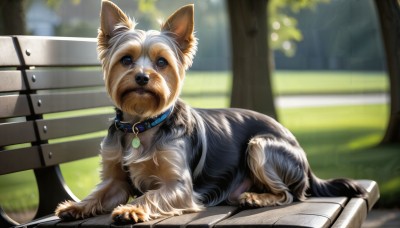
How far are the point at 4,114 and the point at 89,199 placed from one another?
2.16 ft

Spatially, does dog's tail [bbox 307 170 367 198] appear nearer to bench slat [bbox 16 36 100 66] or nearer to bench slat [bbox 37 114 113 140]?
bench slat [bbox 37 114 113 140]

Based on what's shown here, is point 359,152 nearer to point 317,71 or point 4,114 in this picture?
point 317,71

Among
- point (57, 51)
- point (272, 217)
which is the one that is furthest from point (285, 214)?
point (57, 51)

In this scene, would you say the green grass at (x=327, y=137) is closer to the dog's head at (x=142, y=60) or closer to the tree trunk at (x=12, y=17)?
the tree trunk at (x=12, y=17)

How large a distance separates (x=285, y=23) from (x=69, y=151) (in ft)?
34.0

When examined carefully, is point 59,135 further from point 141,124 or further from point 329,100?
point 329,100

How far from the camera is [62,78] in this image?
13.4 feet

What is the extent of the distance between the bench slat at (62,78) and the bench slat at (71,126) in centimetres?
20

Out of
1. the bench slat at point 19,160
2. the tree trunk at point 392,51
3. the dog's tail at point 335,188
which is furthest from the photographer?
the tree trunk at point 392,51

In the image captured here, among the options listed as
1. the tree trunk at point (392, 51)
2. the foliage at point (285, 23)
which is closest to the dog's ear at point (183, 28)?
the tree trunk at point (392, 51)

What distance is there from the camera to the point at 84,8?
1080cm

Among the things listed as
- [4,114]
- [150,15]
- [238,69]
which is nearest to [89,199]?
[4,114]

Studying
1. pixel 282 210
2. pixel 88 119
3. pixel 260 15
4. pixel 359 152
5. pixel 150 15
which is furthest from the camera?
pixel 150 15

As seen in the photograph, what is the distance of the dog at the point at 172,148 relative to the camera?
3.18m
